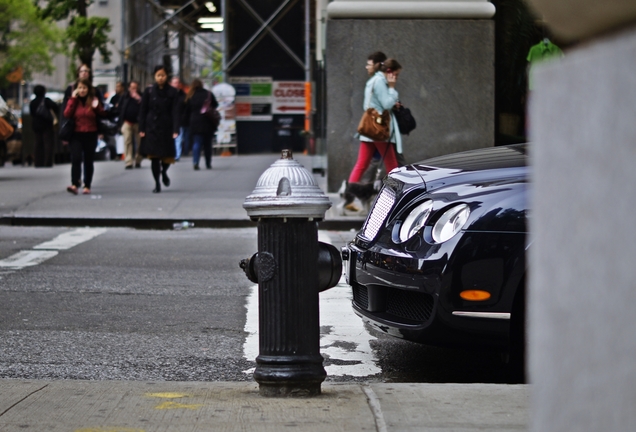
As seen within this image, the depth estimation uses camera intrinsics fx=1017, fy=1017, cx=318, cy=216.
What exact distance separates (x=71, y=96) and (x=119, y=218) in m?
3.63

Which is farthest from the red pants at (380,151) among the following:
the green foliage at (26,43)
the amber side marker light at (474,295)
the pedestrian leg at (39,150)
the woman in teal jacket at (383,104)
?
the green foliage at (26,43)

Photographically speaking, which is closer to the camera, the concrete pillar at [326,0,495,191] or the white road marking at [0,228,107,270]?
the white road marking at [0,228,107,270]

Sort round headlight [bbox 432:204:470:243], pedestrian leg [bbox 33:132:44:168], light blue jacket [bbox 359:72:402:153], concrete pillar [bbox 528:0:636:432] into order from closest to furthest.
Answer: concrete pillar [bbox 528:0:636:432] → round headlight [bbox 432:204:470:243] → light blue jacket [bbox 359:72:402:153] → pedestrian leg [bbox 33:132:44:168]

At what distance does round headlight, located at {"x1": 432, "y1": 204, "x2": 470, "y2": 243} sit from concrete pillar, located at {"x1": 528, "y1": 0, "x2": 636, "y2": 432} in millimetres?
2836

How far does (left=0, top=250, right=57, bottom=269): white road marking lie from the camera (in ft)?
29.8

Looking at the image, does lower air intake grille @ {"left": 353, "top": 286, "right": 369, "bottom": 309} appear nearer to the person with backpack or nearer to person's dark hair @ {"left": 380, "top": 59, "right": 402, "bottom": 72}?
person's dark hair @ {"left": 380, "top": 59, "right": 402, "bottom": 72}

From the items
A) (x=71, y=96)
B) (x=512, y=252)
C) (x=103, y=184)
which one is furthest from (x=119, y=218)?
(x=512, y=252)

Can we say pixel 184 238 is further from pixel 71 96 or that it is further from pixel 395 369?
pixel 395 369

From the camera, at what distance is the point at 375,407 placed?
407 cm

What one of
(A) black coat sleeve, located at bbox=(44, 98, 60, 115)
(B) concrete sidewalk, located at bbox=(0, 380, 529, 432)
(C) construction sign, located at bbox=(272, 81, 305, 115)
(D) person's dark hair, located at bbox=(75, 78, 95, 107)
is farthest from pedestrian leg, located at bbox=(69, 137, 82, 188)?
(C) construction sign, located at bbox=(272, 81, 305, 115)

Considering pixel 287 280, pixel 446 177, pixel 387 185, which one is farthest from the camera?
pixel 387 185

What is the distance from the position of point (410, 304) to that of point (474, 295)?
0.39 meters

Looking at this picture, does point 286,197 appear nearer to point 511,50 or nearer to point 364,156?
point 364,156

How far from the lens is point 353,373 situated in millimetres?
5297
